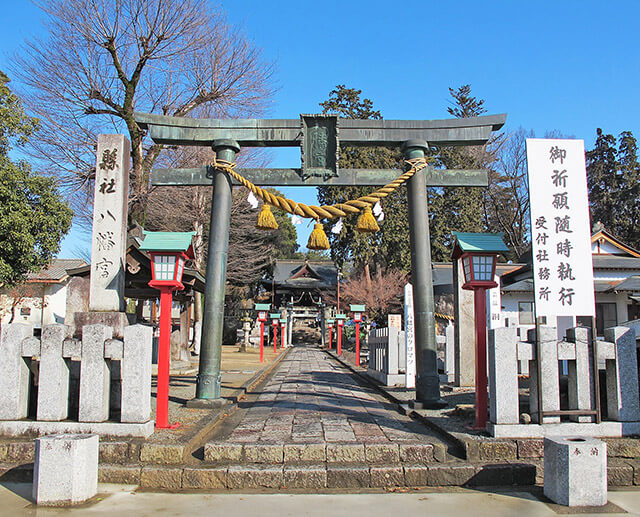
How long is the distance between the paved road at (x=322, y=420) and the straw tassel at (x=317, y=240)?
8.62ft

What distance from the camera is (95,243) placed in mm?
6766

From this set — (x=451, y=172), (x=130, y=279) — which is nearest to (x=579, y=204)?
(x=451, y=172)

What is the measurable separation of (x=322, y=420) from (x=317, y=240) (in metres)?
2.91

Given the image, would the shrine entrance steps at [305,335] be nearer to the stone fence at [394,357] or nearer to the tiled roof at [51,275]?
the tiled roof at [51,275]

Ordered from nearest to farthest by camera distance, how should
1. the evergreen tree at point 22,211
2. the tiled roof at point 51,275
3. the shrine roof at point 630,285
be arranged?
the evergreen tree at point 22,211
the shrine roof at point 630,285
the tiled roof at point 51,275

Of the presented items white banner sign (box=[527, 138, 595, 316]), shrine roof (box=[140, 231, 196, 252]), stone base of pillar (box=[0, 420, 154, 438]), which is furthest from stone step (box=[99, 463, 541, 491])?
shrine roof (box=[140, 231, 196, 252])

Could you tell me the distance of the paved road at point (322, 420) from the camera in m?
5.62

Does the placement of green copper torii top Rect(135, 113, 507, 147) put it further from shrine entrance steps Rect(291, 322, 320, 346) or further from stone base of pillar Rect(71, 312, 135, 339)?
shrine entrance steps Rect(291, 322, 320, 346)

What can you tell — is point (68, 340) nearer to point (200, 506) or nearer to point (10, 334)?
point (10, 334)

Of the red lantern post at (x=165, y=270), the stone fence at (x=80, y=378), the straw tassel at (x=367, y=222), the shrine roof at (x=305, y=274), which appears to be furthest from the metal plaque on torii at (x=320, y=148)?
the shrine roof at (x=305, y=274)

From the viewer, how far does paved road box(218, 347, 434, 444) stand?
5.62 m

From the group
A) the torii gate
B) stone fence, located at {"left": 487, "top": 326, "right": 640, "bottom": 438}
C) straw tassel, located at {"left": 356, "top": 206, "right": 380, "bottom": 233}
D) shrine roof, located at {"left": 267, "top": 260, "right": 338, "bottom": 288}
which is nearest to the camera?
stone fence, located at {"left": 487, "top": 326, "right": 640, "bottom": 438}

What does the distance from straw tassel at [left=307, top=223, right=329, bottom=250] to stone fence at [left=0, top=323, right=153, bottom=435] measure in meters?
3.42

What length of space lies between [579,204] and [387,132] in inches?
128
